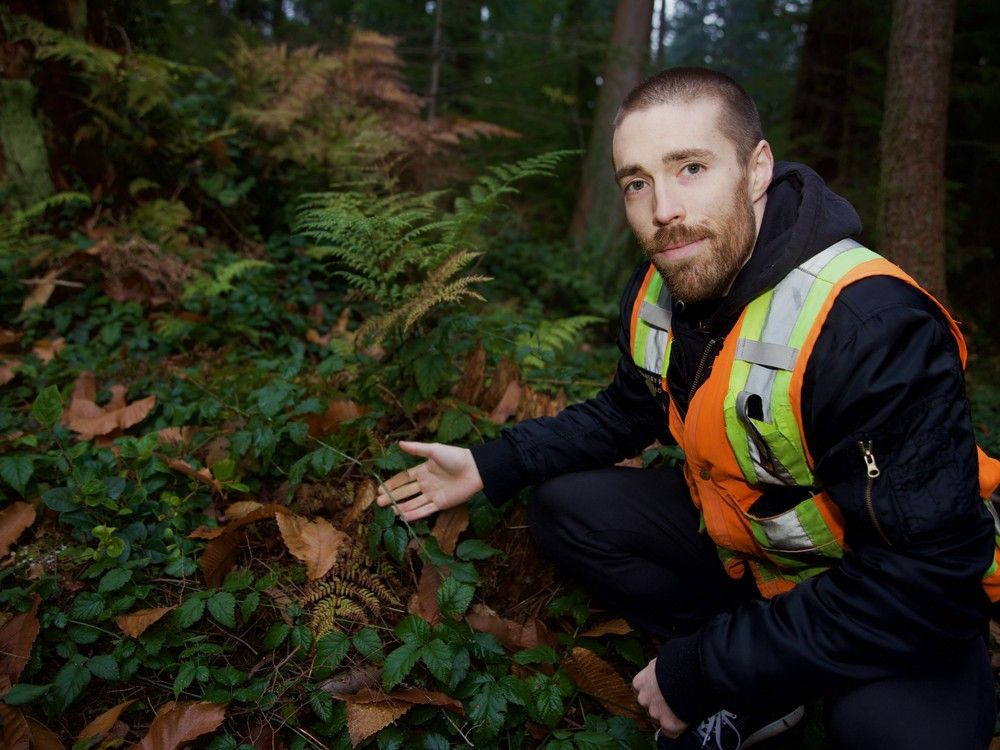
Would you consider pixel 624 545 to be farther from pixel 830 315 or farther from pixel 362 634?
pixel 830 315

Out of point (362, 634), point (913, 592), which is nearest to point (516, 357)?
point (362, 634)

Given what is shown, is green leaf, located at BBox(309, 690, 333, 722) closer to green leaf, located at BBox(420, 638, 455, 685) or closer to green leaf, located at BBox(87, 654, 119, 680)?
green leaf, located at BBox(420, 638, 455, 685)

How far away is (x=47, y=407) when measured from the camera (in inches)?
104

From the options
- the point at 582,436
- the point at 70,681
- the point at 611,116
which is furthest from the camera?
the point at 611,116

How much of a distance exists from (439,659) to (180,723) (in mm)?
820

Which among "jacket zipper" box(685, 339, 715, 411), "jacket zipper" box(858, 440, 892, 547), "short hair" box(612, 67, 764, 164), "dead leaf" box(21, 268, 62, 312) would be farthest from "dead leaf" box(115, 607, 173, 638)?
"dead leaf" box(21, 268, 62, 312)

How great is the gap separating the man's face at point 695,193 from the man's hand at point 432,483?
3.65 feet

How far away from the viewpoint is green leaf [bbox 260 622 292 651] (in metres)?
2.21

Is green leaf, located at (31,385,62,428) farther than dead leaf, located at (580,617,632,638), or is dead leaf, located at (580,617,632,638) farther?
green leaf, located at (31,385,62,428)

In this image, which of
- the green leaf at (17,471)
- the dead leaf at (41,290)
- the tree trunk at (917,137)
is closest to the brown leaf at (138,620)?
the green leaf at (17,471)

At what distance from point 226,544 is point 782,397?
2093 millimetres

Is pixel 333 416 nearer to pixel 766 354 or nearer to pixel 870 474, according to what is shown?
pixel 766 354

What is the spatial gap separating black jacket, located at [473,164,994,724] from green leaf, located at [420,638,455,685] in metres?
0.69

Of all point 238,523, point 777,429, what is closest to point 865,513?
point 777,429
